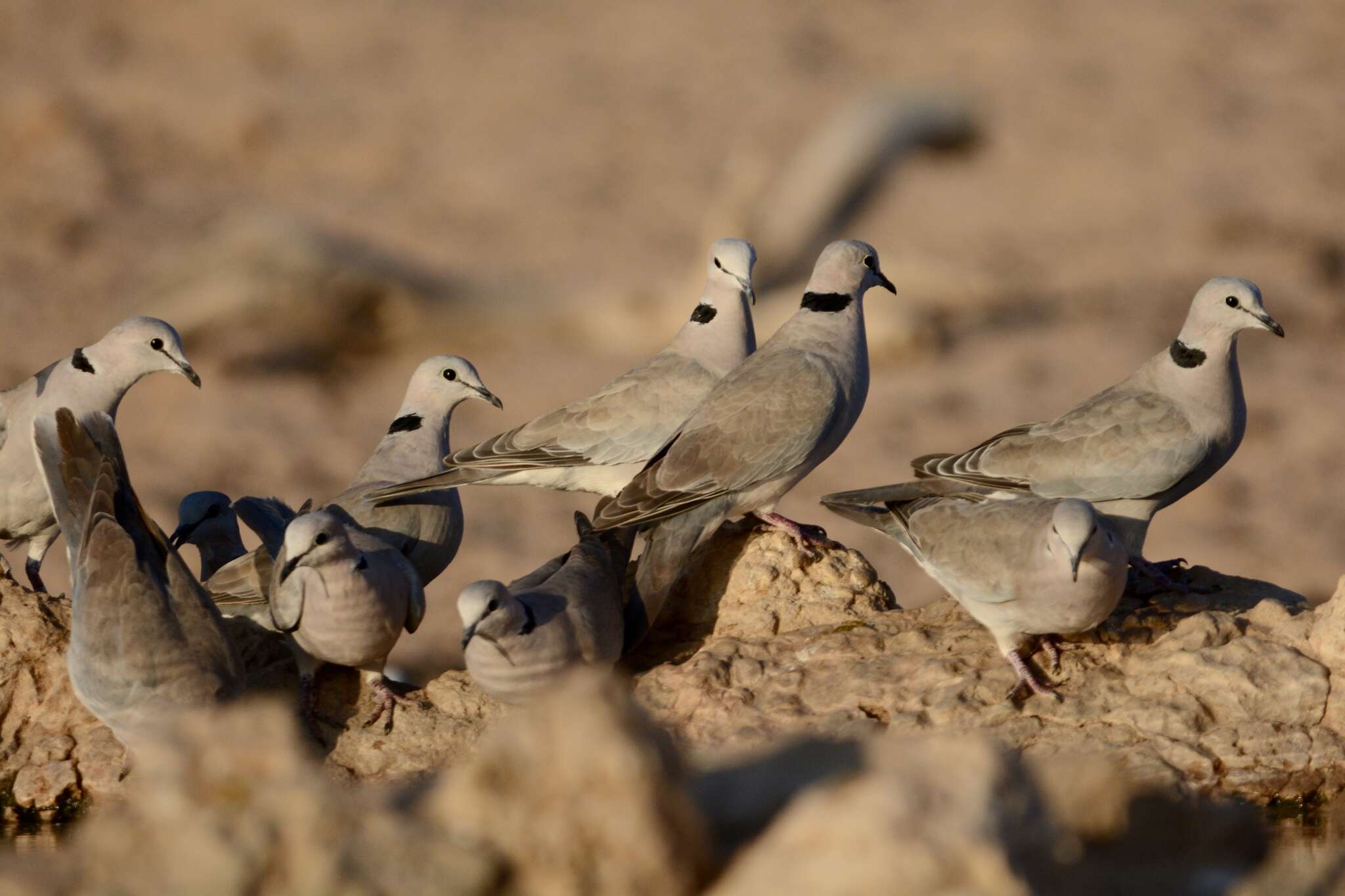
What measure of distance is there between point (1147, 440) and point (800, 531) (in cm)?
125

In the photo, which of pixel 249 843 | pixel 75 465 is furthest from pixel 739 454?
pixel 249 843

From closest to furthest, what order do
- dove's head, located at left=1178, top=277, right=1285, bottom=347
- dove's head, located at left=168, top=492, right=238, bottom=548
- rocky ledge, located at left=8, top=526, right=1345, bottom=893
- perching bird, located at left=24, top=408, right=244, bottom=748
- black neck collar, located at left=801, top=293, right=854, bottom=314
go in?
rocky ledge, located at left=8, top=526, right=1345, bottom=893
perching bird, located at left=24, top=408, right=244, bottom=748
dove's head, located at left=1178, top=277, right=1285, bottom=347
black neck collar, located at left=801, top=293, right=854, bottom=314
dove's head, located at left=168, top=492, right=238, bottom=548

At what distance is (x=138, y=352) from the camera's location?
653cm

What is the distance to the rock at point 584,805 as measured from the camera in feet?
10.9

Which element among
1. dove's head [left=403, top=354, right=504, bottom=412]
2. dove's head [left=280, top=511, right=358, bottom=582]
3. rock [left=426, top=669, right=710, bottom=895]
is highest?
dove's head [left=403, top=354, right=504, bottom=412]

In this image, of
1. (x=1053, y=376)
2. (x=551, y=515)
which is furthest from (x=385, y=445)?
(x=1053, y=376)

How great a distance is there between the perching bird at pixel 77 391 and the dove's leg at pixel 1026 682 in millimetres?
3168

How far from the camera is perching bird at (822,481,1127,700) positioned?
503cm

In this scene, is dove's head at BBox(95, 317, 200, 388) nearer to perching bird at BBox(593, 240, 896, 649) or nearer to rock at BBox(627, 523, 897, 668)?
perching bird at BBox(593, 240, 896, 649)

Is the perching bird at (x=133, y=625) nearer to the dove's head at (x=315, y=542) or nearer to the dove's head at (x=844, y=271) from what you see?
the dove's head at (x=315, y=542)

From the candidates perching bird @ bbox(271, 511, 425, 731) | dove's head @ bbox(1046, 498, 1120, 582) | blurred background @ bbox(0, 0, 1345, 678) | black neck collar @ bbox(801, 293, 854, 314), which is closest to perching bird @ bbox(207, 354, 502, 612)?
perching bird @ bbox(271, 511, 425, 731)

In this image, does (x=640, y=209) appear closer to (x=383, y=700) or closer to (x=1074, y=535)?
(x=383, y=700)

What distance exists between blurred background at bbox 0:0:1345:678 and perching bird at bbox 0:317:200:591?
4619 millimetres

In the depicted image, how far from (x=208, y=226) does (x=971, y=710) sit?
14.7m
